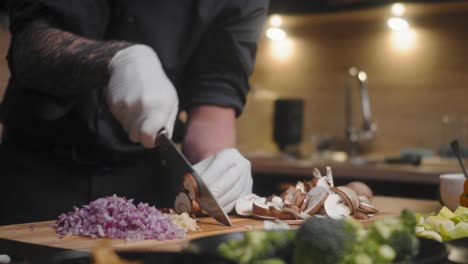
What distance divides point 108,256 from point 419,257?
0.98 feet

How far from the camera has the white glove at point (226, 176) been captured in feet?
4.41

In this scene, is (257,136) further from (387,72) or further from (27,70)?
(27,70)

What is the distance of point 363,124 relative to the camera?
11.6 ft

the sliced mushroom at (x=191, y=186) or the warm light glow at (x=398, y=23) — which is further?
the warm light glow at (x=398, y=23)

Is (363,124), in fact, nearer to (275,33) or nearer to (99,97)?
(275,33)

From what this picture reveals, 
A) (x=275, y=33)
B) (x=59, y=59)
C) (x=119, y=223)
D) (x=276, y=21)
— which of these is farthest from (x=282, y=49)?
(x=119, y=223)

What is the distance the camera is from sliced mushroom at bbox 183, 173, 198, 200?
1202mm

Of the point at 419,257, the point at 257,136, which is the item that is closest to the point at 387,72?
the point at 257,136

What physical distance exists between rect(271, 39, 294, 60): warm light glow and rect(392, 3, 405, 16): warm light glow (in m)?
0.73

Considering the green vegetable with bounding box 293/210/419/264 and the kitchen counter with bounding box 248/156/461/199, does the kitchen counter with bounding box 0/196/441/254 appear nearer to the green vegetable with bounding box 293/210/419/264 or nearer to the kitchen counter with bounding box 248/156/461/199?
the green vegetable with bounding box 293/210/419/264

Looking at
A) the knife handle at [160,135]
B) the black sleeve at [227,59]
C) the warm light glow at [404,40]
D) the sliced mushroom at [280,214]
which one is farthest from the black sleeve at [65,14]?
the warm light glow at [404,40]

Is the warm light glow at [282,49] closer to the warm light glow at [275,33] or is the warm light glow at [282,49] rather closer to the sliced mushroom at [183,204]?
the warm light glow at [275,33]

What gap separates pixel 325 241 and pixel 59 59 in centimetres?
93

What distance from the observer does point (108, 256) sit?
1.93ft
